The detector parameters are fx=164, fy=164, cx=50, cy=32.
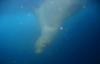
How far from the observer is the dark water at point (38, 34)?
1.19 metres

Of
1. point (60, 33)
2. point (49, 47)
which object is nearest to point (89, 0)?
point (60, 33)

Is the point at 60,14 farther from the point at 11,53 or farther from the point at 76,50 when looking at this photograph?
the point at 11,53

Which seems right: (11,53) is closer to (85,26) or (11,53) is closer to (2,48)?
(2,48)

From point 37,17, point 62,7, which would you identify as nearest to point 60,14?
point 62,7

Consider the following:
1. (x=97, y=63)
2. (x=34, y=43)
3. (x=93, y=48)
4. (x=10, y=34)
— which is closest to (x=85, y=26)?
(x=93, y=48)

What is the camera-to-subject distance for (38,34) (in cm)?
121

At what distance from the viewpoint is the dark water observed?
46.8 inches

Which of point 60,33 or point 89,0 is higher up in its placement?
point 89,0

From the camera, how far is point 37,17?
47.9 inches

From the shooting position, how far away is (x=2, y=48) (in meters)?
1.23

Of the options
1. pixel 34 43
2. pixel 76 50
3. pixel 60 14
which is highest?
pixel 60 14

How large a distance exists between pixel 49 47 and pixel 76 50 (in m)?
0.20

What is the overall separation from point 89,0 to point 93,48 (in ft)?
1.14

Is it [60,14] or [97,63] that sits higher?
[60,14]
